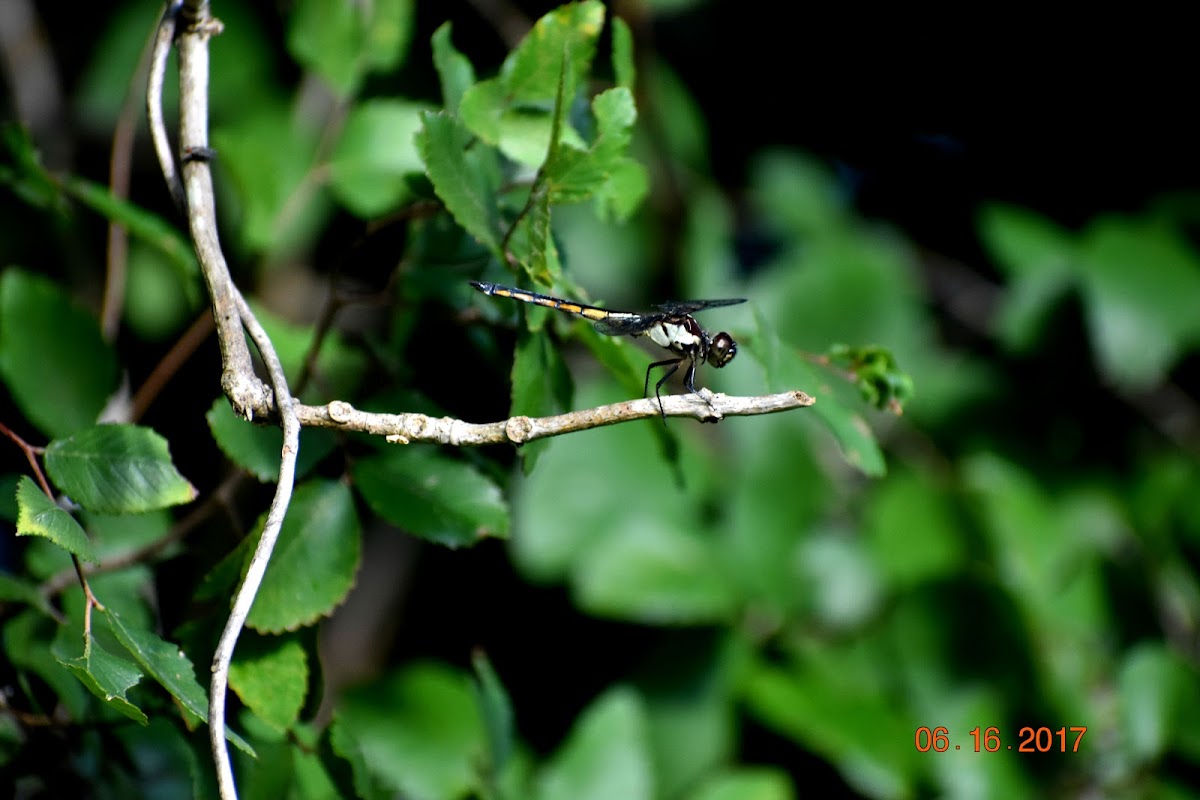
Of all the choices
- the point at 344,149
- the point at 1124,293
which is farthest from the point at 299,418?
the point at 1124,293

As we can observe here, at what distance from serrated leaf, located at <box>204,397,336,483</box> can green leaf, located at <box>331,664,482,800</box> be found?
29.4 inches

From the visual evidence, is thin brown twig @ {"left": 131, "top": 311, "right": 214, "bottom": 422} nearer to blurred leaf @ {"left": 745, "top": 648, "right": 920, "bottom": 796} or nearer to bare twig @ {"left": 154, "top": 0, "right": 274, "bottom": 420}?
bare twig @ {"left": 154, "top": 0, "right": 274, "bottom": 420}

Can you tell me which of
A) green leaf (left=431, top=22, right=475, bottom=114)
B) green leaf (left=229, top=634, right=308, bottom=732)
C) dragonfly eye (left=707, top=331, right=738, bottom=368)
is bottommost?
green leaf (left=229, top=634, right=308, bottom=732)

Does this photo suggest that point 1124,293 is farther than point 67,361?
Yes

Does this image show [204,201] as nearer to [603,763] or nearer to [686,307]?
[686,307]

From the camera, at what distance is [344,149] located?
4.67ft

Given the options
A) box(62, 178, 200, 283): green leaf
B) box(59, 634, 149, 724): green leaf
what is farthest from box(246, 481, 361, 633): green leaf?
box(62, 178, 200, 283): green leaf

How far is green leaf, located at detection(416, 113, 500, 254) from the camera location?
2.75ft

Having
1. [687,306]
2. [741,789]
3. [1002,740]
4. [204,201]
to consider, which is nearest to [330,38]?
[204,201]

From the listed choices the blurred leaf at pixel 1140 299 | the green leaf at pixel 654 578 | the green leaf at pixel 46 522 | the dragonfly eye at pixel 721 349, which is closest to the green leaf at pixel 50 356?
the green leaf at pixel 46 522

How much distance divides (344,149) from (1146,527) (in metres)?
1.87

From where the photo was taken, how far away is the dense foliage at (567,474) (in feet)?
2.98

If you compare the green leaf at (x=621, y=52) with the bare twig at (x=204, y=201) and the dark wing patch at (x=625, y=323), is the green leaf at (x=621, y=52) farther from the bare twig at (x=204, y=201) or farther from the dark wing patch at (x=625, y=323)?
the bare twig at (x=204, y=201)

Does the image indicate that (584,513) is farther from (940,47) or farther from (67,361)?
(940,47)
